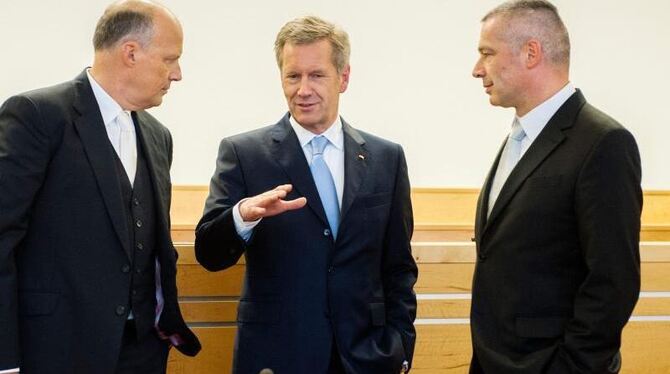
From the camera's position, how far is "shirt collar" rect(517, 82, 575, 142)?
2.31m

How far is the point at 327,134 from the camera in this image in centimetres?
252

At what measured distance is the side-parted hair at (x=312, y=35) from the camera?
8.20ft

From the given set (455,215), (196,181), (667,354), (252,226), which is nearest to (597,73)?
(455,215)

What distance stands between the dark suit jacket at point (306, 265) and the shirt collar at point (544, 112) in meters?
0.47

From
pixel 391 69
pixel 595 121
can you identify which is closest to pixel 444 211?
pixel 391 69

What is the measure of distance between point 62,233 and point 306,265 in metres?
0.67

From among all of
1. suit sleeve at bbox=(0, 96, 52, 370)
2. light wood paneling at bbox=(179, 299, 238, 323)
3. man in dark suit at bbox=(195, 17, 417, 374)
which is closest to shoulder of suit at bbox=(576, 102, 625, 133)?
man in dark suit at bbox=(195, 17, 417, 374)

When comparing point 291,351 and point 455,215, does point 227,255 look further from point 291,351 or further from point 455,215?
point 455,215

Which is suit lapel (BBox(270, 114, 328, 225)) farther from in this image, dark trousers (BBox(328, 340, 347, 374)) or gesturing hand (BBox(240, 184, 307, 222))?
dark trousers (BBox(328, 340, 347, 374))

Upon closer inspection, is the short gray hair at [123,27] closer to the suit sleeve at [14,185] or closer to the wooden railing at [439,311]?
the suit sleeve at [14,185]

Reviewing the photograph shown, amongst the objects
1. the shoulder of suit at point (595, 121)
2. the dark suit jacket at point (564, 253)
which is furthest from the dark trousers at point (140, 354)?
the shoulder of suit at point (595, 121)

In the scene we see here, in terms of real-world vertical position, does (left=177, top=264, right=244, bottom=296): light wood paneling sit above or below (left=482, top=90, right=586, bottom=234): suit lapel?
below

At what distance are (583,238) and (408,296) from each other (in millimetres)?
603

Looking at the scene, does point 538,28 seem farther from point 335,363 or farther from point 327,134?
point 335,363
